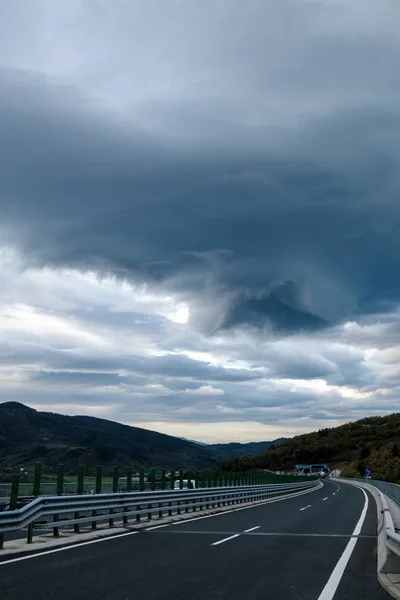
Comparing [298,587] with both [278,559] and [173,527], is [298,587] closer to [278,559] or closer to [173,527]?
[278,559]

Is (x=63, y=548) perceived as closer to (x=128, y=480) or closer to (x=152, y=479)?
(x=128, y=480)

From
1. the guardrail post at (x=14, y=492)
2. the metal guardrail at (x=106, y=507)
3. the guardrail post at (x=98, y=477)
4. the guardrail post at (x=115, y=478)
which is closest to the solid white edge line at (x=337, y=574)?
the metal guardrail at (x=106, y=507)

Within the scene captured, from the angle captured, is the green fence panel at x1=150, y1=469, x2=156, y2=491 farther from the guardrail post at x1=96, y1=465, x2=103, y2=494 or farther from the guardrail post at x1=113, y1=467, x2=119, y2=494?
the guardrail post at x1=96, y1=465, x2=103, y2=494

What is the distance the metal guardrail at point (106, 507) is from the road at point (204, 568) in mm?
1093

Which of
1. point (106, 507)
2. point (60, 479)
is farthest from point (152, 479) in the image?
point (60, 479)

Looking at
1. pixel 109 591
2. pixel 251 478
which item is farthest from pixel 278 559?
pixel 251 478

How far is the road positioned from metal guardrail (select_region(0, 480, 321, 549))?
1093 millimetres

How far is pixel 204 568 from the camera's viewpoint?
1091 centimetres

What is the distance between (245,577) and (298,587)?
1076mm

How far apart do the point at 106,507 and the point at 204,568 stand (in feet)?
21.4

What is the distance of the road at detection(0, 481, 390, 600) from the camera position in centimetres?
873

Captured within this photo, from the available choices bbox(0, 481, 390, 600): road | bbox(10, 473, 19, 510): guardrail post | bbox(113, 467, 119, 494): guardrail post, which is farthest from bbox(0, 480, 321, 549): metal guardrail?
bbox(0, 481, 390, 600): road

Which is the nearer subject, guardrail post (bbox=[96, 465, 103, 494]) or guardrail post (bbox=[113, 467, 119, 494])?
guardrail post (bbox=[96, 465, 103, 494])

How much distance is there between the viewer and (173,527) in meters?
18.4
